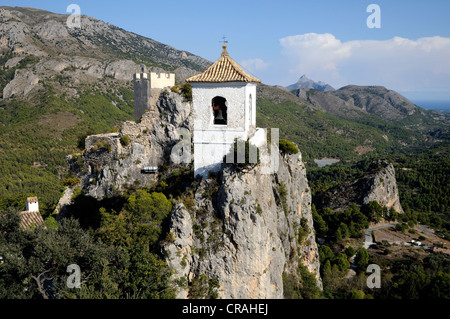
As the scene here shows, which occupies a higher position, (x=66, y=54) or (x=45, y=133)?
(x=66, y=54)

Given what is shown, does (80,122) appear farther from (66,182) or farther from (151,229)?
(151,229)

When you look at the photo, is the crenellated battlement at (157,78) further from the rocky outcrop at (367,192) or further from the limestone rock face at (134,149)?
the rocky outcrop at (367,192)

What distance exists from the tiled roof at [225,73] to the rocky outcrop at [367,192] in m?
62.4

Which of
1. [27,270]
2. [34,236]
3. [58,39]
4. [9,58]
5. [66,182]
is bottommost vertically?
[27,270]

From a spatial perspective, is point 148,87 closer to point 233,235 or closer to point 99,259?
point 99,259

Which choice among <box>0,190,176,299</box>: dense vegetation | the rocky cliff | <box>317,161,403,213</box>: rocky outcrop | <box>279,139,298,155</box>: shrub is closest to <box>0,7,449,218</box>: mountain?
<box>0,190,176,299</box>: dense vegetation

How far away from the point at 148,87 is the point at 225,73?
1372cm

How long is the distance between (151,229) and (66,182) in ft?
47.5

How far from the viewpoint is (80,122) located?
81.2 metres

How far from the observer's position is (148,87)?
3050 centimetres

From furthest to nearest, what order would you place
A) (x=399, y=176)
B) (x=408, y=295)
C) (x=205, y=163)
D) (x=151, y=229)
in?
(x=399, y=176), (x=408, y=295), (x=205, y=163), (x=151, y=229)

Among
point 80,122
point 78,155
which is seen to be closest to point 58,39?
point 80,122

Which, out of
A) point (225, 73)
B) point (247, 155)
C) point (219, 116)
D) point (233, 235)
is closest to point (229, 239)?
point (233, 235)

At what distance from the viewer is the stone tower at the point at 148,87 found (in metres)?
30.5
